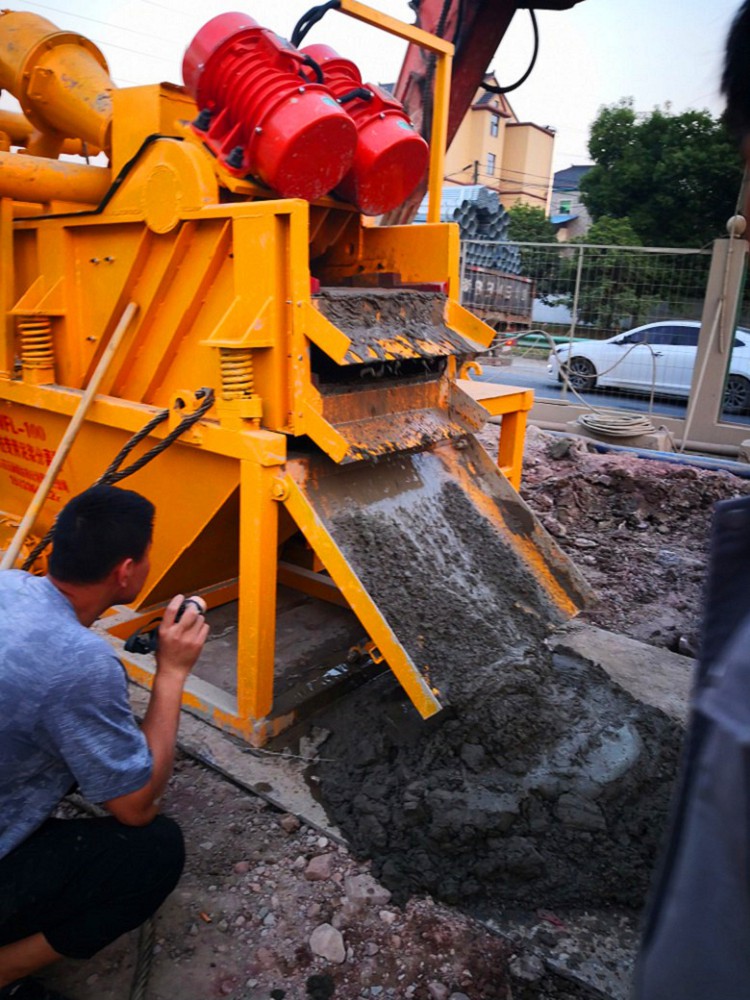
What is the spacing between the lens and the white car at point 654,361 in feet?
32.7

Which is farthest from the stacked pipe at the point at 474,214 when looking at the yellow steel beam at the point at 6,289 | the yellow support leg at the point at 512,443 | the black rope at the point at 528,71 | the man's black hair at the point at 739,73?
the man's black hair at the point at 739,73

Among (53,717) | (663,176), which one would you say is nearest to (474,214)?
(663,176)

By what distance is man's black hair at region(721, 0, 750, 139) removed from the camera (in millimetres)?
806

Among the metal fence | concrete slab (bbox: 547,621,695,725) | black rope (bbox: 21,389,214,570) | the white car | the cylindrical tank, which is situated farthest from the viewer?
the white car

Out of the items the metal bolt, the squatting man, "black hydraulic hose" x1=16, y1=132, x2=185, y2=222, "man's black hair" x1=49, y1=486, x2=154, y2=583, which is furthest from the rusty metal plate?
the squatting man

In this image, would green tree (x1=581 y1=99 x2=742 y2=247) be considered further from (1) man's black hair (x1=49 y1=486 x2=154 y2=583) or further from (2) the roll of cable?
(1) man's black hair (x1=49 y1=486 x2=154 y2=583)

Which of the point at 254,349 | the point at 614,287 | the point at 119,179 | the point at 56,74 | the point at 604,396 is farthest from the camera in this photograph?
the point at 604,396

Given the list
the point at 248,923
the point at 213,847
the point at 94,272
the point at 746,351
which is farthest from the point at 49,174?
the point at 746,351

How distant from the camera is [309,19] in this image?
3.14 m

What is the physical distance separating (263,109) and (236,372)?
971 millimetres

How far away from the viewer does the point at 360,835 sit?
2584 mm

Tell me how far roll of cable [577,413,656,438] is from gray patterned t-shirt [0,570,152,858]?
736 centimetres

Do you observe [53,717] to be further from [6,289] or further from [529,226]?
[529,226]

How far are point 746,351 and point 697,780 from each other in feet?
35.5
